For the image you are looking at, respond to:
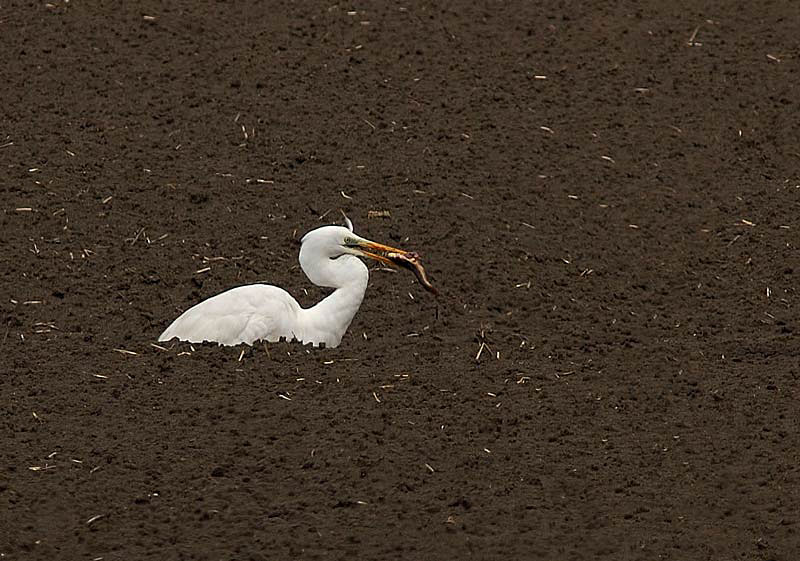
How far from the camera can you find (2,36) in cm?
1316

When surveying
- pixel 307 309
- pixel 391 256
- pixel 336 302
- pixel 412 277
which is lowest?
pixel 412 277

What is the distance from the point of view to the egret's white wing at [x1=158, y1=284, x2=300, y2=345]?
29.1 ft

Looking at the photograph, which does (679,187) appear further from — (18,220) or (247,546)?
(247,546)

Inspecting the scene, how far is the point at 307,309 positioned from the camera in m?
9.45

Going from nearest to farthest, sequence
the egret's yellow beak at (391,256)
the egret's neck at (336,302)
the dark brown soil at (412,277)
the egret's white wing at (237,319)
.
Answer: the dark brown soil at (412,277) → the egret's white wing at (237,319) → the egret's neck at (336,302) → the egret's yellow beak at (391,256)

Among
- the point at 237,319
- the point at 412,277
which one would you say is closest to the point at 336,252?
the point at 237,319

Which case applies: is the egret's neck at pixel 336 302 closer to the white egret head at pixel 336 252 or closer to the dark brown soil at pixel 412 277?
the white egret head at pixel 336 252

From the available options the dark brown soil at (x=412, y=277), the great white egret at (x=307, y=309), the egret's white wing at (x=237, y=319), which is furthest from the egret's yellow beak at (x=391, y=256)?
the egret's white wing at (x=237, y=319)

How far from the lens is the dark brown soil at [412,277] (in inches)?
280

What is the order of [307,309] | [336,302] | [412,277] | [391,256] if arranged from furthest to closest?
[412,277]
[307,309]
[391,256]
[336,302]

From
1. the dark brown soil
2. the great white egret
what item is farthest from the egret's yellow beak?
the dark brown soil

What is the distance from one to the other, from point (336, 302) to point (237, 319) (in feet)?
1.98

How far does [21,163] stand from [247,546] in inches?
214

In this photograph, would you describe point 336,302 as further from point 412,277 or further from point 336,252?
point 412,277
